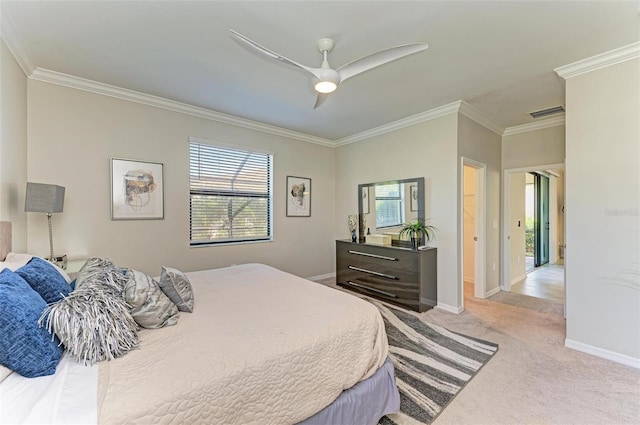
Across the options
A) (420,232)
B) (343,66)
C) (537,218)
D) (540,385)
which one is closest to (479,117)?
(420,232)

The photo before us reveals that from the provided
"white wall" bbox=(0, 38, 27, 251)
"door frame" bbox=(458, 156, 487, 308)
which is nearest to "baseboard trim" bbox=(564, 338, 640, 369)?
"door frame" bbox=(458, 156, 487, 308)

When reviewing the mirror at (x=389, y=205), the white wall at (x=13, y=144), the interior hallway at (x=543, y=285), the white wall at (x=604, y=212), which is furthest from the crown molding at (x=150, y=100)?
the interior hallway at (x=543, y=285)

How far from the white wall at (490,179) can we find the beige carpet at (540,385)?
1.26 metres

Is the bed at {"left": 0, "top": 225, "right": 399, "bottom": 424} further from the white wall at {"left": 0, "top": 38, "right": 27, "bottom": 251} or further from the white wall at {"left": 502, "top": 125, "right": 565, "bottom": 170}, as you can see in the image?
the white wall at {"left": 502, "top": 125, "right": 565, "bottom": 170}

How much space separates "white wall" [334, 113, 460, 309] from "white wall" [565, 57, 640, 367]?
1.10 m

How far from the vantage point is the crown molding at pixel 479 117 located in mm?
3486

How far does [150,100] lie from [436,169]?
11.9 feet

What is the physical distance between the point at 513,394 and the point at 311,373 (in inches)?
63.5

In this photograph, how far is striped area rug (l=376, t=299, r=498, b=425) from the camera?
5.96 ft

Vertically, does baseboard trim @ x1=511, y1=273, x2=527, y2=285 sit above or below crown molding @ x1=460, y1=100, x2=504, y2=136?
Answer: below

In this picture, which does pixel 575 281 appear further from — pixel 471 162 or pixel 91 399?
pixel 91 399

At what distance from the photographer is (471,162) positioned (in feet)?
12.2

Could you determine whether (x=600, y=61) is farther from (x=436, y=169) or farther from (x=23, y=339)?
(x=23, y=339)

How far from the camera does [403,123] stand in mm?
4031
